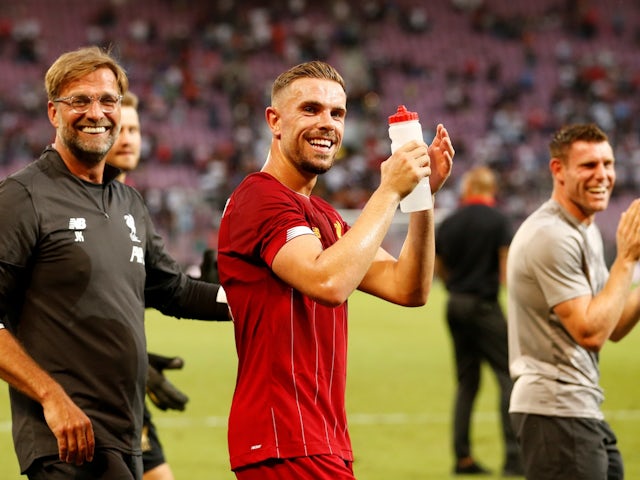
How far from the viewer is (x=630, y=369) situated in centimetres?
1273

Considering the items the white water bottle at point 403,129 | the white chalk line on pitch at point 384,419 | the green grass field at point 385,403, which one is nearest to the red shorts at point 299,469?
the white water bottle at point 403,129

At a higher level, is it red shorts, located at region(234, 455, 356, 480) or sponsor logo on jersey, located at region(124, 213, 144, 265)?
sponsor logo on jersey, located at region(124, 213, 144, 265)

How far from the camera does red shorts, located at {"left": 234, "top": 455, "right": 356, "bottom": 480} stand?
3406 millimetres

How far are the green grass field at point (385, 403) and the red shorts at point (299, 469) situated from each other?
4504 millimetres

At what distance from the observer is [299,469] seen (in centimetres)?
341

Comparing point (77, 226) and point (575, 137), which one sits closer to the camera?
point (77, 226)

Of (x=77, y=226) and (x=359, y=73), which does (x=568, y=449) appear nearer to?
(x=77, y=226)

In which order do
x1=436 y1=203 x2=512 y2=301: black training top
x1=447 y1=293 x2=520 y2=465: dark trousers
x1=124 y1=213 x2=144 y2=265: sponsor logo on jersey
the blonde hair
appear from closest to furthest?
x1=124 y1=213 x2=144 y2=265: sponsor logo on jersey, x1=447 y1=293 x2=520 y2=465: dark trousers, x1=436 y1=203 x2=512 y2=301: black training top, the blonde hair

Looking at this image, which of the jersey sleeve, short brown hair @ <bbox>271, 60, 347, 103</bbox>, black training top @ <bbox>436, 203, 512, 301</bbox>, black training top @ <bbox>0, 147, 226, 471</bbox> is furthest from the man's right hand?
black training top @ <bbox>436, 203, 512, 301</bbox>

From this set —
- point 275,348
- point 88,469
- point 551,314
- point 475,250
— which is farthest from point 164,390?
point 475,250

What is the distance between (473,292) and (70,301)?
5.03m

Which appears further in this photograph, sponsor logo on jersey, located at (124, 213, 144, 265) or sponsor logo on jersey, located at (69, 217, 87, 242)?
sponsor logo on jersey, located at (124, 213, 144, 265)

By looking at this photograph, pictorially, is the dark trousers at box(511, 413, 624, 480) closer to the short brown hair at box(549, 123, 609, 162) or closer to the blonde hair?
the short brown hair at box(549, 123, 609, 162)

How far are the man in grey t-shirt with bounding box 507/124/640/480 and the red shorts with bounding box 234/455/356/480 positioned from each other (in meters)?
1.60
